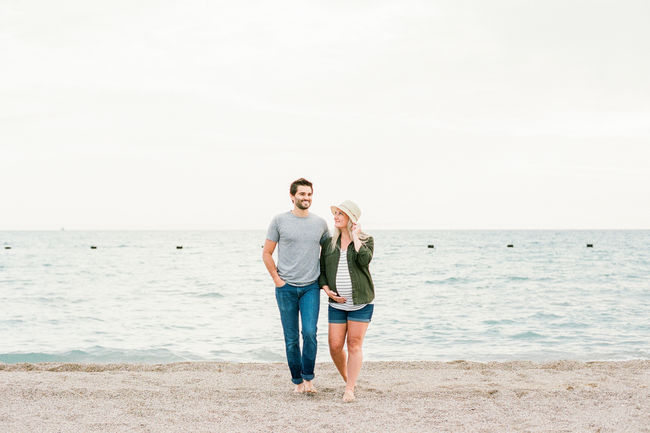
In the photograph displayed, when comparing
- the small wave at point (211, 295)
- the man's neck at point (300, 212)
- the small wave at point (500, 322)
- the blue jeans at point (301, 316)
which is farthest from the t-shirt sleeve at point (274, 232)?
the small wave at point (211, 295)

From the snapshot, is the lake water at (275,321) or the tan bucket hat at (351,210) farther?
the lake water at (275,321)

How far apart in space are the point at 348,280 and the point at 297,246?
63 centimetres

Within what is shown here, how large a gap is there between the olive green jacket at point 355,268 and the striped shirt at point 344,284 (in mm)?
35

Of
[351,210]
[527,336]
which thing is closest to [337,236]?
[351,210]

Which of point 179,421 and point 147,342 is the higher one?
point 179,421

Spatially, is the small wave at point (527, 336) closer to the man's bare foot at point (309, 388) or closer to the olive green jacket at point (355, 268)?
the man's bare foot at point (309, 388)

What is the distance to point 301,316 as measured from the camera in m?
6.08

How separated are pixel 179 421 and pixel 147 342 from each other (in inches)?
266

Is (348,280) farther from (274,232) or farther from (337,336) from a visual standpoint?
(274,232)

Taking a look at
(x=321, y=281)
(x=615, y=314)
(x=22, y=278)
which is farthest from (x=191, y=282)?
(x=321, y=281)

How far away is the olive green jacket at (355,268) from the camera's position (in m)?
5.89

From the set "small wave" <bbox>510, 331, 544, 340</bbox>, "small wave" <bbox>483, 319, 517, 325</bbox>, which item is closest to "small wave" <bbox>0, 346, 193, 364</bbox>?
"small wave" <bbox>510, 331, 544, 340</bbox>

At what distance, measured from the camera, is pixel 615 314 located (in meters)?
15.7

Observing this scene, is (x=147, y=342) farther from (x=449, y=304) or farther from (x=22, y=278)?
(x=22, y=278)
